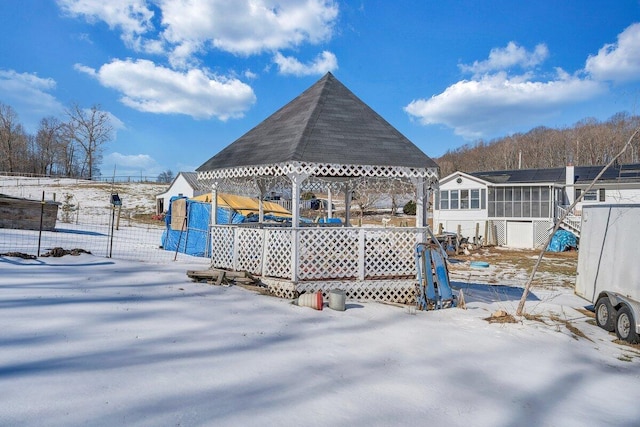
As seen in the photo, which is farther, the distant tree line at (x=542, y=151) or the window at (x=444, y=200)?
the distant tree line at (x=542, y=151)

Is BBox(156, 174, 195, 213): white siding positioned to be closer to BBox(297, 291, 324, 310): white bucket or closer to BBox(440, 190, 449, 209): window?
BBox(440, 190, 449, 209): window

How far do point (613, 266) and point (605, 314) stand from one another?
3.12 ft

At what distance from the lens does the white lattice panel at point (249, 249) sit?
9.18 metres

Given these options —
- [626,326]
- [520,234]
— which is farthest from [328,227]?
[520,234]

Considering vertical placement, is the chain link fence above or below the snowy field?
above

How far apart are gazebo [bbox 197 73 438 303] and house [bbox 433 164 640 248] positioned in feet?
64.5

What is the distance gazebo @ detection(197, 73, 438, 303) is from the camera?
8.32 m

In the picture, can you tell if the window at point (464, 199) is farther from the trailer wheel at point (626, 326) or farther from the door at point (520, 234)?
the trailer wheel at point (626, 326)

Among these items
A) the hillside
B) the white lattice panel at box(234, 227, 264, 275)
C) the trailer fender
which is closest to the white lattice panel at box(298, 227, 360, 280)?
the white lattice panel at box(234, 227, 264, 275)

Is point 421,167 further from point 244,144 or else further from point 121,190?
point 121,190

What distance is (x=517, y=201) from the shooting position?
92.7ft

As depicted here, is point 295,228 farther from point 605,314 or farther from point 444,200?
point 444,200

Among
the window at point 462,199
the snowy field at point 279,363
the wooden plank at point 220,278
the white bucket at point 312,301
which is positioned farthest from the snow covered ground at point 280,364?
the window at point 462,199

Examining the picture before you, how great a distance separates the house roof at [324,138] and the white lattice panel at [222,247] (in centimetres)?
162
